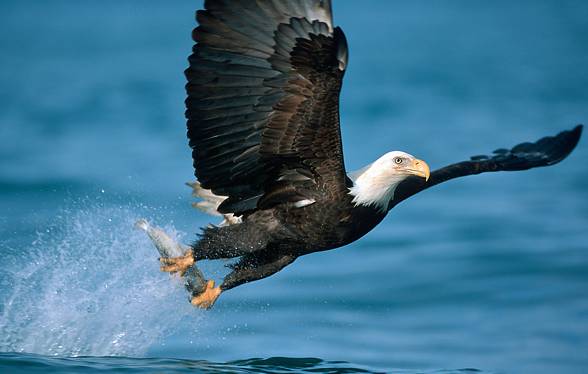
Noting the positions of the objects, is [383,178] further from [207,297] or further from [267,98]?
[207,297]

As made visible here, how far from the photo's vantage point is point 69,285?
334 inches

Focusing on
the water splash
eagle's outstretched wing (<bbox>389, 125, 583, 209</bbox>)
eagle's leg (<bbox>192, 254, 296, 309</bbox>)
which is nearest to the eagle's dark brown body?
eagle's leg (<bbox>192, 254, 296, 309</bbox>)

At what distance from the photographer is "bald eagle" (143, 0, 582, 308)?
6812mm

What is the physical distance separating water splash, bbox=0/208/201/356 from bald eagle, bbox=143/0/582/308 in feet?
1.23

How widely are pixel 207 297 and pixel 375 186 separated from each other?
4.26ft

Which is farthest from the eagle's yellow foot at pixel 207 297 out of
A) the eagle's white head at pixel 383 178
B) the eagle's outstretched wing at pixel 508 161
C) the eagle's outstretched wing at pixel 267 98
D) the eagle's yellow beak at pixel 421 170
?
the eagle's yellow beak at pixel 421 170

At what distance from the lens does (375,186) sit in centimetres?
743

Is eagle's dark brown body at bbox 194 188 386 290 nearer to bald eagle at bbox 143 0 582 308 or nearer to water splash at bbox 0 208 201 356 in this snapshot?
bald eagle at bbox 143 0 582 308

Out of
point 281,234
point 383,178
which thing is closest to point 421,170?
point 383,178

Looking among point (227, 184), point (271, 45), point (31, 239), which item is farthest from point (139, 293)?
point (31, 239)

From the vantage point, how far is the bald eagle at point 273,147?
6.81 metres

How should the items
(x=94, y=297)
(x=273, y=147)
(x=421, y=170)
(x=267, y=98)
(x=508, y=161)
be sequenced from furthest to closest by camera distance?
1. (x=508, y=161)
2. (x=94, y=297)
3. (x=421, y=170)
4. (x=273, y=147)
5. (x=267, y=98)

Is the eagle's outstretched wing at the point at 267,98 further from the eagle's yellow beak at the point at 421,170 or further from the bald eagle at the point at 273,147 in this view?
the eagle's yellow beak at the point at 421,170

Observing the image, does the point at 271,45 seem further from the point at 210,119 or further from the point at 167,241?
the point at 167,241
